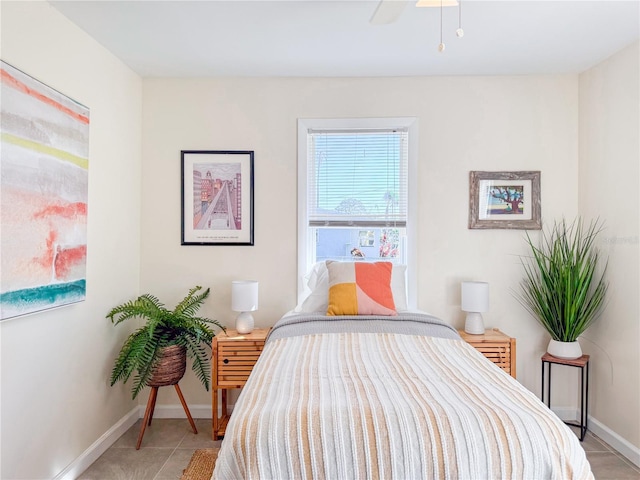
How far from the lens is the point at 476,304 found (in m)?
3.18

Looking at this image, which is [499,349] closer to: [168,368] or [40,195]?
[168,368]

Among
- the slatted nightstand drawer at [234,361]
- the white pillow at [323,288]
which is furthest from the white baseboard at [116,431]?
the white pillow at [323,288]

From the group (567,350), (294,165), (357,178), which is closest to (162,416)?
(294,165)

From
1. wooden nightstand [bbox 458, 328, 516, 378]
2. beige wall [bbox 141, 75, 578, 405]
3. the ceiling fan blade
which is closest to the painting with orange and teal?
beige wall [bbox 141, 75, 578, 405]

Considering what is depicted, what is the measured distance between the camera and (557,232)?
340 cm

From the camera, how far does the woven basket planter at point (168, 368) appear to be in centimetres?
296

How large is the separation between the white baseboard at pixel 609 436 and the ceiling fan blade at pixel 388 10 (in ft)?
9.61

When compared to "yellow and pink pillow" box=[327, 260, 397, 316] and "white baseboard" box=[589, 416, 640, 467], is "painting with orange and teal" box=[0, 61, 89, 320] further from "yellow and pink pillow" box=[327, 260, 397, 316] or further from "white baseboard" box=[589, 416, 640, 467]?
"white baseboard" box=[589, 416, 640, 467]

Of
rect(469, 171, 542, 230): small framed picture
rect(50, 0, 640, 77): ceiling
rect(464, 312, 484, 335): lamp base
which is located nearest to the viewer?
rect(50, 0, 640, 77): ceiling

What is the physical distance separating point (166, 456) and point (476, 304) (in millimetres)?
2321

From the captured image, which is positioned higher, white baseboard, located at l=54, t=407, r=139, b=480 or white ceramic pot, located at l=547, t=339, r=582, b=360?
white ceramic pot, located at l=547, t=339, r=582, b=360

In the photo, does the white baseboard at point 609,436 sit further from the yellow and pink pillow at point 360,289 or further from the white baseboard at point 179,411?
the white baseboard at point 179,411

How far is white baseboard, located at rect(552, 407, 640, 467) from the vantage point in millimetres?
2783

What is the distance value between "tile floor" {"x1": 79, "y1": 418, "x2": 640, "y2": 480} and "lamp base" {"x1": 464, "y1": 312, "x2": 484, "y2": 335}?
100 cm
